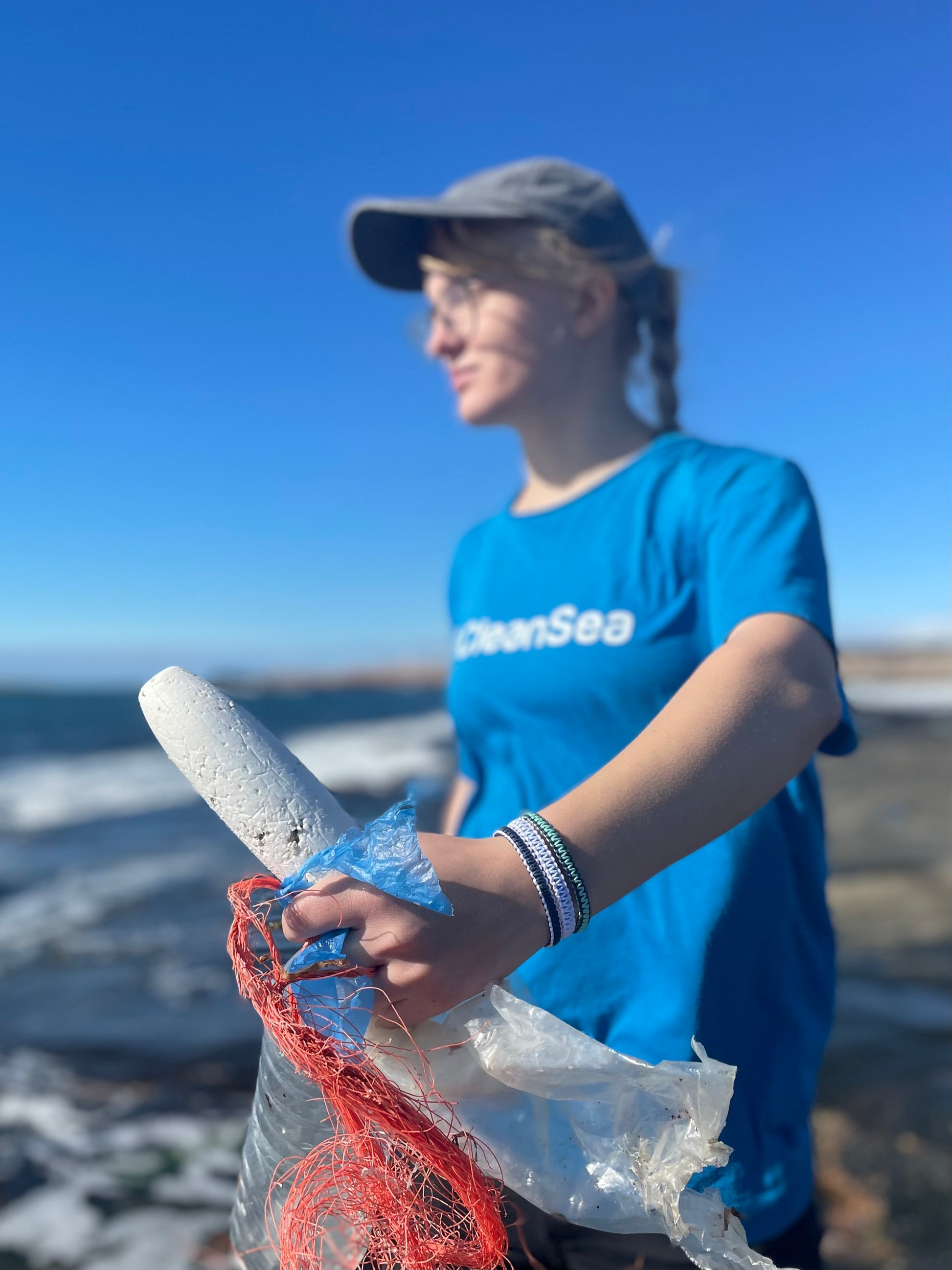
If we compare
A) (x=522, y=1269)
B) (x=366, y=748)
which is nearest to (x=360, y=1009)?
(x=522, y=1269)

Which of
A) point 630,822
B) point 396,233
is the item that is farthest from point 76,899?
point 630,822

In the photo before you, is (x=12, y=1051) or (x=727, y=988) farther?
(x=12, y=1051)

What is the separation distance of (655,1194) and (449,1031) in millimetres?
350

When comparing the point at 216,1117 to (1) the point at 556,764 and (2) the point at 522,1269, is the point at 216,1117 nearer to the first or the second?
(2) the point at 522,1269

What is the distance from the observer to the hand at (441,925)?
983 mm

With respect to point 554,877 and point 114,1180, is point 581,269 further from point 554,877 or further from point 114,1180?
point 114,1180

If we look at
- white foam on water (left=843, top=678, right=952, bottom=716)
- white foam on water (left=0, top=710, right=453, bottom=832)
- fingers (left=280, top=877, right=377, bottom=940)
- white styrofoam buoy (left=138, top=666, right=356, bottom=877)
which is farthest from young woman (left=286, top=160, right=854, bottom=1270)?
white foam on water (left=843, top=678, right=952, bottom=716)

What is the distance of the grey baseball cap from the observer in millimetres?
1976

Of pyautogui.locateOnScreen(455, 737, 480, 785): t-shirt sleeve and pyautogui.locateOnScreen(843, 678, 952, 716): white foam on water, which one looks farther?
pyautogui.locateOnScreen(843, 678, 952, 716): white foam on water

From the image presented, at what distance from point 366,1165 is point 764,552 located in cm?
112

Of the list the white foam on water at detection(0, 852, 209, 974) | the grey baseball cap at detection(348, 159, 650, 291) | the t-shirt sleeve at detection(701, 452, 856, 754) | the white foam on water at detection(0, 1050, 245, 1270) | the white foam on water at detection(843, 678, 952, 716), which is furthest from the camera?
the white foam on water at detection(843, 678, 952, 716)

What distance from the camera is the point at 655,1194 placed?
3.81 feet

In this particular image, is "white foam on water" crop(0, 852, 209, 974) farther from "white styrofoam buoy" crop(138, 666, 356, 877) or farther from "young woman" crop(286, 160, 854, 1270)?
"white styrofoam buoy" crop(138, 666, 356, 877)

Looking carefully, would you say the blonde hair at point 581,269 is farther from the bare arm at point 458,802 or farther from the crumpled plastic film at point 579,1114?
the crumpled plastic film at point 579,1114
